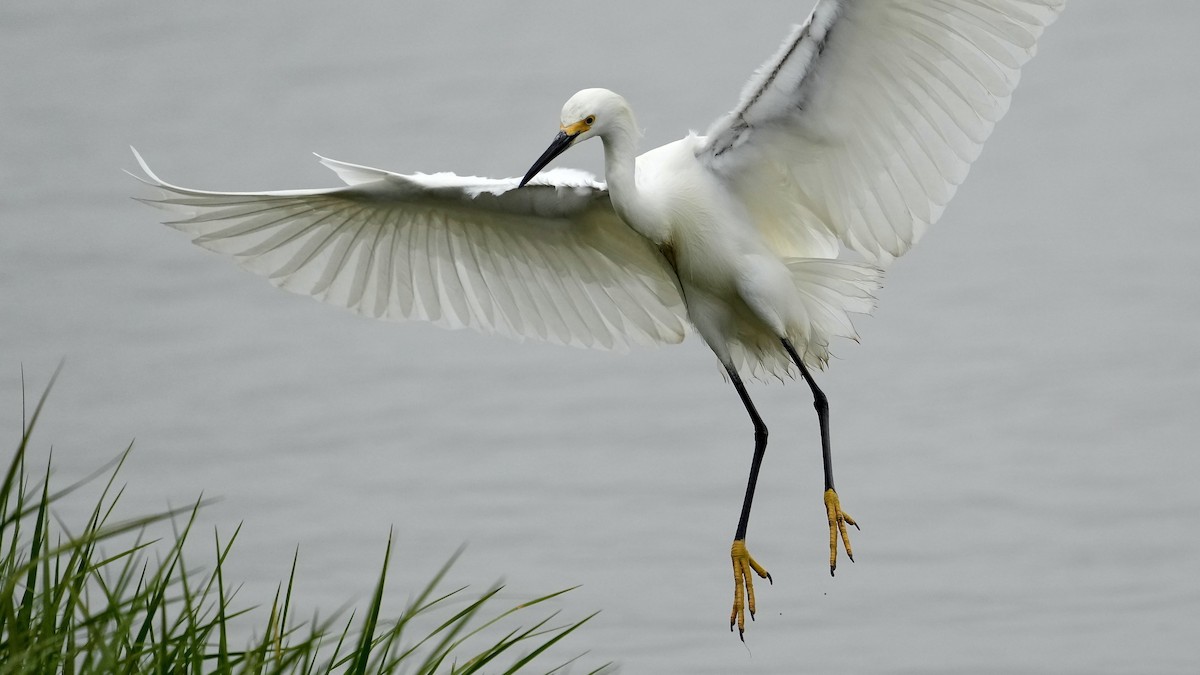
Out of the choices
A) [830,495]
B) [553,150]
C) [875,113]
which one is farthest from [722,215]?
[830,495]

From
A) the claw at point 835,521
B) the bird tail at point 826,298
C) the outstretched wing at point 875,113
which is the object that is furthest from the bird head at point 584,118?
the claw at point 835,521

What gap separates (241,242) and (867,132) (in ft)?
7.66

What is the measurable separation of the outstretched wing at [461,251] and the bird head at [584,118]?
453mm

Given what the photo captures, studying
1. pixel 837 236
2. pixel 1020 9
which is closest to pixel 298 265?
pixel 837 236

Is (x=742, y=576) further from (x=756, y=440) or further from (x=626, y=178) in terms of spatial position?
(x=626, y=178)

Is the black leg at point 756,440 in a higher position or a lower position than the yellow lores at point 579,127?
lower

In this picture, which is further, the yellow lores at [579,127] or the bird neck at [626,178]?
the bird neck at [626,178]

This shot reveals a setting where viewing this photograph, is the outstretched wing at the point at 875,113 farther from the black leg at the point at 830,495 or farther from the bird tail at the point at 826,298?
the black leg at the point at 830,495

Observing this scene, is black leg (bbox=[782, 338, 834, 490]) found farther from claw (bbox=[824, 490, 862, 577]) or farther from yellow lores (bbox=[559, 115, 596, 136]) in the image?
yellow lores (bbox=[559, 115, 596, 136])

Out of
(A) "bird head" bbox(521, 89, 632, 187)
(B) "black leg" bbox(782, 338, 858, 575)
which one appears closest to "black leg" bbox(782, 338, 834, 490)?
(B) "black leg" bbox(782, 338, 858, 575)

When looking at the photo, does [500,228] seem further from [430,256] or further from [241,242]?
[241,242]

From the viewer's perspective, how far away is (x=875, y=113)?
4.59 m

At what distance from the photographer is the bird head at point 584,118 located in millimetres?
4402

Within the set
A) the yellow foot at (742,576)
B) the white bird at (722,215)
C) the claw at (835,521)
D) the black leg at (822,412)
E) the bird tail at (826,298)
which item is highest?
the white bird at (722,215)
